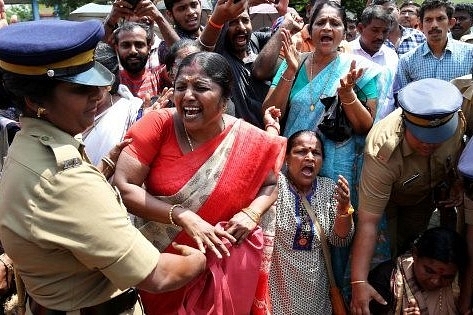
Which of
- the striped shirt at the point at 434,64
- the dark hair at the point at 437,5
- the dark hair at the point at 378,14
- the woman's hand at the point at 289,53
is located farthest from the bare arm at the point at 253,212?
the dark hair at the point at 437,5

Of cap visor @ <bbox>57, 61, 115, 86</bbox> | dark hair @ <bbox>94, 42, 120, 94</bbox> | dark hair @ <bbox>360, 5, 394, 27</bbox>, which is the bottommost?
dark hair @ <bbox>94, 42, 120, 94</bbox>

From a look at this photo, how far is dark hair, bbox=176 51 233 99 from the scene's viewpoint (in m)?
2.29

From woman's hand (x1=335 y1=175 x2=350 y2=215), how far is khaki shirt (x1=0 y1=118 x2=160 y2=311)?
1218mm

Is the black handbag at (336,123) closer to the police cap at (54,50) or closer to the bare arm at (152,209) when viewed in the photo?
the bare arm at (152,209)

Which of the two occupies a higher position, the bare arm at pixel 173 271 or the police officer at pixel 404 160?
the police officer at pixel 404 160

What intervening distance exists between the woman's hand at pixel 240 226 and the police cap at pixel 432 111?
95 centimetres

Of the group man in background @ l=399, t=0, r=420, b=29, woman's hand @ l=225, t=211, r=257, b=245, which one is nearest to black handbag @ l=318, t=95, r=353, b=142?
woman's hand @ l=225, t=211, r=257, b=245

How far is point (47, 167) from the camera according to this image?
1.49m

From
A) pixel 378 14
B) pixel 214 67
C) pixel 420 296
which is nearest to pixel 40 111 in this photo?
pixel 214 67

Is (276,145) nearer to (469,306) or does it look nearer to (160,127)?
(160,127)

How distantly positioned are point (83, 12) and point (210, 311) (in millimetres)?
12011

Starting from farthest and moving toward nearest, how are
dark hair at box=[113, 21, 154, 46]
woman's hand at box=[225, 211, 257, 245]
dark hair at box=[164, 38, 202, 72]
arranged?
1. dark hair at box=[113, 21, 154, 46]
2. dark hair at box=[164, 38, 202, 72]
3. woman's hand at box=[225, 211, 257, 245]

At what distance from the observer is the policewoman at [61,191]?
1475 mm

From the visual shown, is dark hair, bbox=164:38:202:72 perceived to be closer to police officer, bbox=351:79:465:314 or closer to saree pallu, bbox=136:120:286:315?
saree pallu, bbox=136:120:286:315
